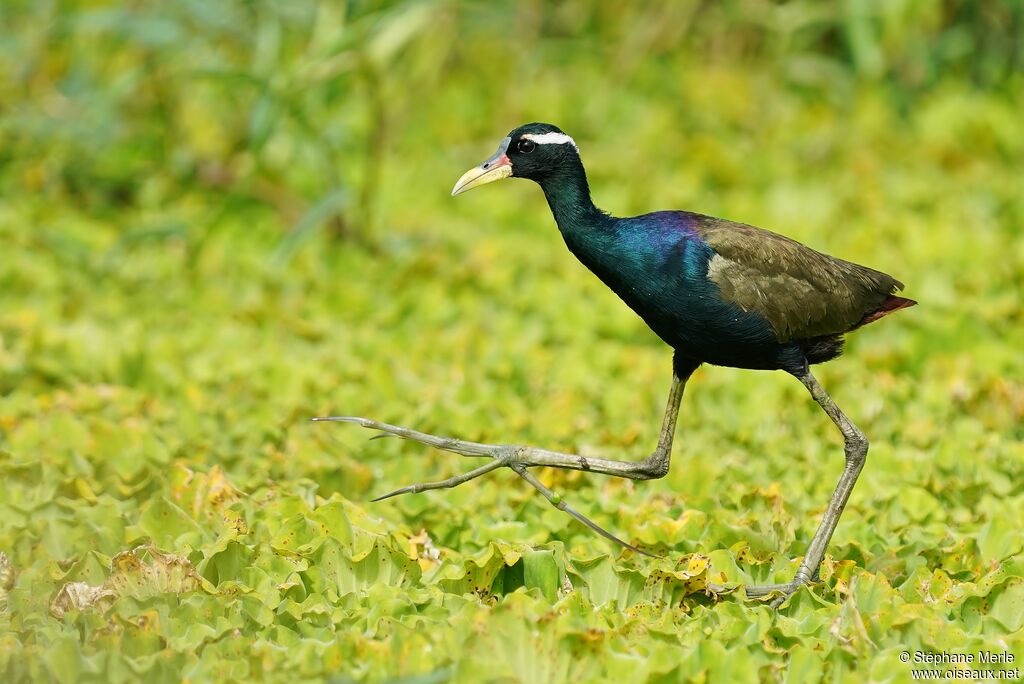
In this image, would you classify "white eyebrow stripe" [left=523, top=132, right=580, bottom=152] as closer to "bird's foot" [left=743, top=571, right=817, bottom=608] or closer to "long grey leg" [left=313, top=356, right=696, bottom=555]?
"long grey leg" [left=313, top=356, right=696, bottom=555]

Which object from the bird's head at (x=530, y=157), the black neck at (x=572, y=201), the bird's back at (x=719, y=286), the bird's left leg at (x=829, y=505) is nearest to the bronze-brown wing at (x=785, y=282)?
the bird's back at (x=719, y=286)

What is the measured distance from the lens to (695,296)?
148 inches

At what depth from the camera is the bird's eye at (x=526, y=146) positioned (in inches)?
157

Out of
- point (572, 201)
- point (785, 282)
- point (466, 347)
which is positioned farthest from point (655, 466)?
point (466, 347)

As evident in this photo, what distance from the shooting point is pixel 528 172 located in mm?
4020

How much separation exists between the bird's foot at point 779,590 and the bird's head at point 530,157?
1170mm

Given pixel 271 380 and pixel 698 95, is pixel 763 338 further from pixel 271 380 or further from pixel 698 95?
pixel 698 95

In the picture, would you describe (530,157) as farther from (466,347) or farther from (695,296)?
(466,347)

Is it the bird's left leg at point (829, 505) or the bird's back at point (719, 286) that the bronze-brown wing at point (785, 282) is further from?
the bird's left leg at point (829, 505)

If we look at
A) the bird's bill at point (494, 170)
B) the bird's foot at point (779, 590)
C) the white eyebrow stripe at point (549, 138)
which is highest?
the white eyebrow stripe at point (549, 138)

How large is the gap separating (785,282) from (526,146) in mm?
761

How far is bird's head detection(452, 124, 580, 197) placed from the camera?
13.0ft

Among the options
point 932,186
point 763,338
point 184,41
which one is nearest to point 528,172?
point 763,338

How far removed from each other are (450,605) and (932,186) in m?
4.90
